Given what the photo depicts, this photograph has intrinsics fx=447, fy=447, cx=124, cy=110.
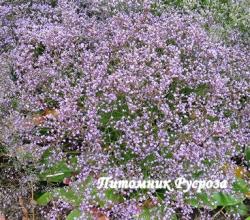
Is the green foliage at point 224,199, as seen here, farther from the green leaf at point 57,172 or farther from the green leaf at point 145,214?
the green leaf at point 57,172

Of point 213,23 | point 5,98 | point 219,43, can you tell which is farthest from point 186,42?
point 5,98

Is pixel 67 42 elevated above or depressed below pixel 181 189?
above

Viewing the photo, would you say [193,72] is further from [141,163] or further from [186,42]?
[141,163]

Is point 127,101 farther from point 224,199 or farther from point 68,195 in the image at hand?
point 224,199

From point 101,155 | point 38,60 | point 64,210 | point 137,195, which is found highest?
point 38,60

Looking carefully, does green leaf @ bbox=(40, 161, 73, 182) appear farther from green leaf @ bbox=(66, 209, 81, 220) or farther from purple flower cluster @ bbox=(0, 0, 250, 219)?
green leaf @ bbox=(66, 209, 81, 220)

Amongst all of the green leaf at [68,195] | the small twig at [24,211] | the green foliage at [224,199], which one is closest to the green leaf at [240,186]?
the green foliage at [224,199]

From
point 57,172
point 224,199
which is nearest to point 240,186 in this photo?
point 224,199
